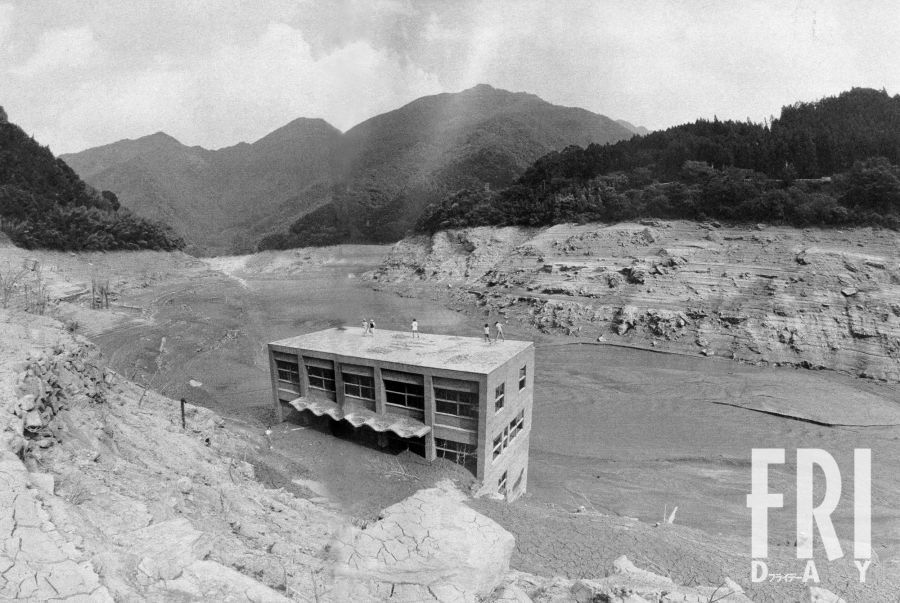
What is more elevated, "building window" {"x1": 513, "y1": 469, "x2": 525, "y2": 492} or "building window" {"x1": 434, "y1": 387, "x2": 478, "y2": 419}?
"building window" {"x1": 434, "y1": 387, "x2": 478, "y2": 419}

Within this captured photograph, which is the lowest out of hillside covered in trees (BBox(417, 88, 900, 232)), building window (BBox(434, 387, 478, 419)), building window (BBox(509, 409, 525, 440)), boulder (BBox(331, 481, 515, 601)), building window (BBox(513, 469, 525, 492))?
building window (BBox(513, 469, 525, 492))

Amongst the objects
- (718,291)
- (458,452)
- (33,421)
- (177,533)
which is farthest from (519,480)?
(718,291)

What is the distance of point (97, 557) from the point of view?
17.0 feet

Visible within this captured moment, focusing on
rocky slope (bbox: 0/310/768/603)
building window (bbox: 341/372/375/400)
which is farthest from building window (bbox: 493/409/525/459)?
rocky slope (bbox: 0/310/768/603)

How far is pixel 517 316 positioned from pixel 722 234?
22.6m

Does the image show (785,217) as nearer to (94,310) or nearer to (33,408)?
(33,408)

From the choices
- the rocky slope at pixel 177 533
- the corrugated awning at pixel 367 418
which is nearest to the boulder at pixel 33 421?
the rocky slope at pixel 177 533

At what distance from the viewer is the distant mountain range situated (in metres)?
125

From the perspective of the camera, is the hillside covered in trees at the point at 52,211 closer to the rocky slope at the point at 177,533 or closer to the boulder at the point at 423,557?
the rocky slope at the point at 177,533

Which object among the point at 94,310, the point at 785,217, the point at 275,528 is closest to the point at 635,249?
the point at 785,217

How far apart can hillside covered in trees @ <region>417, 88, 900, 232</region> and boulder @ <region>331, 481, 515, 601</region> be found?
50532 mm

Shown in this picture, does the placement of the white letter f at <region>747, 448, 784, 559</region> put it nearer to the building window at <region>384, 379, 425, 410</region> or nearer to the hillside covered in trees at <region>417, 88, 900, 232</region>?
the building window at <region>384, 379, 425, 410</region>

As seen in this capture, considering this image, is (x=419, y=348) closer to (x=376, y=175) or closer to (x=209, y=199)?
(x=376, y=175)

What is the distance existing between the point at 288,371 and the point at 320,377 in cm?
214
